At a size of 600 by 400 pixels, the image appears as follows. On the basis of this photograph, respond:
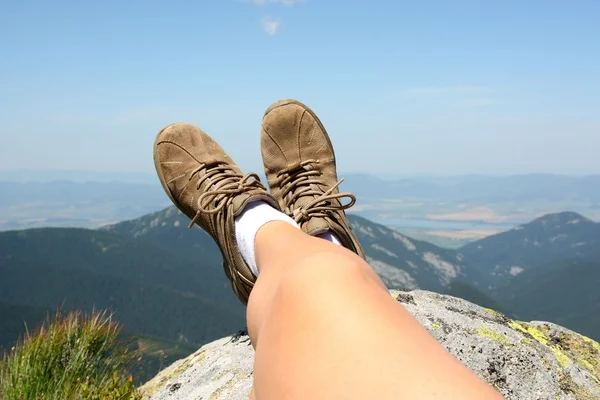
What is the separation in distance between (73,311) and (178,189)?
1.51 meters

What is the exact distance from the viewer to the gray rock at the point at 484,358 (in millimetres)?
2795

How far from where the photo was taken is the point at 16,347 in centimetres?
394

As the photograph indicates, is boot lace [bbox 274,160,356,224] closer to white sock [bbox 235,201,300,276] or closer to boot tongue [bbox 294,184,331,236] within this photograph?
boot tongue [bbox 294,184,331,236]

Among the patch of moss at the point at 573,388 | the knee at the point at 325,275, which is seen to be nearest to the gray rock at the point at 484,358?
the patch of moss at the point at 573,388

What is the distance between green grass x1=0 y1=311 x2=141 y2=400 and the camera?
11.2ft

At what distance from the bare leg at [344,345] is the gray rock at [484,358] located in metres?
1.55

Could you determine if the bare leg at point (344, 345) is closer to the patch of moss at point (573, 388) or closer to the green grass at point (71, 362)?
the patch of moss at point (573, 388)

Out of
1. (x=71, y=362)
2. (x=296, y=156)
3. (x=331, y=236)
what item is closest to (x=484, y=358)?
(x=331, y=236)

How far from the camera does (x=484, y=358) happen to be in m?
2.86

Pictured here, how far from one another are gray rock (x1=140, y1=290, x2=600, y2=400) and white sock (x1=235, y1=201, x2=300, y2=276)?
31.6 inches

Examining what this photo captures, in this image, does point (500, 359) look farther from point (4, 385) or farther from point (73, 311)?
point (73, 311)

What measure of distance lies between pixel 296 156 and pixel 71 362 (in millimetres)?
2851

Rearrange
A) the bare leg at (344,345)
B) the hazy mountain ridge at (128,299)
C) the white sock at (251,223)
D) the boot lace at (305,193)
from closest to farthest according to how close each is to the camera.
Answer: the bare leg at (344,345)
the white sock at (251,223)
the boot lace at (305,193)
the hazy mountain ridge at (128,299)

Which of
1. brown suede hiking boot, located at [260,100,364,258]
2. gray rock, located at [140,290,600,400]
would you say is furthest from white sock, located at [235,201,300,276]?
gray rock, located at [140,290,600,400]
